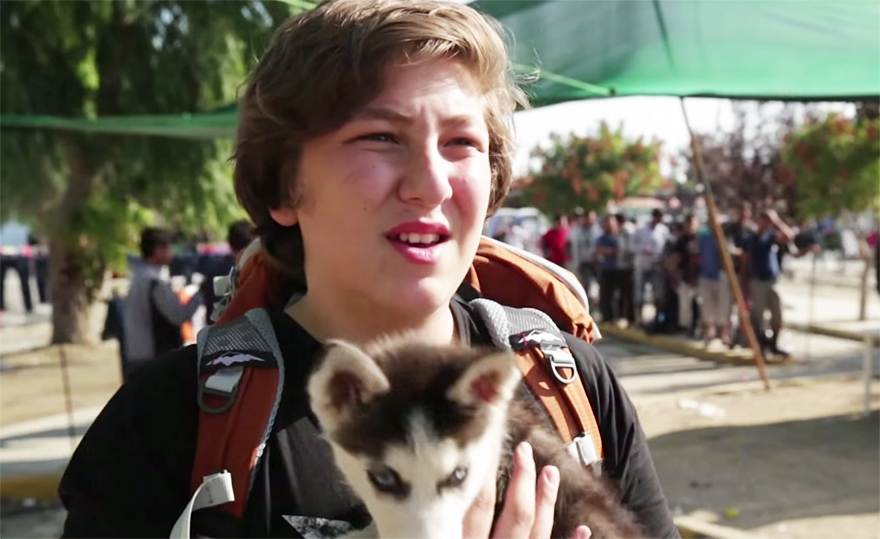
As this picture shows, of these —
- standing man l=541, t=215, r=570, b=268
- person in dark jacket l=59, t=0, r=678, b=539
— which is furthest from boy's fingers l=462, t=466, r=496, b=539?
standing man l=541, t=215, r=570, b=268

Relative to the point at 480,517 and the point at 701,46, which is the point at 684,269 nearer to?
the point at 701,46

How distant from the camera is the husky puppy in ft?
4.21

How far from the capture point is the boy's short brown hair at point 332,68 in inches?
56.5

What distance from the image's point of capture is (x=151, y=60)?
39.7 ft

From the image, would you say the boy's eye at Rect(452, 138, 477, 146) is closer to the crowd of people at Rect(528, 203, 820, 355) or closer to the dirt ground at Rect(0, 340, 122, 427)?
the dirt ground at Rect(0, 340, 122, 427)

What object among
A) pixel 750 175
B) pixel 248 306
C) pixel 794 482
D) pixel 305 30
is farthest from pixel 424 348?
pixel 750 175

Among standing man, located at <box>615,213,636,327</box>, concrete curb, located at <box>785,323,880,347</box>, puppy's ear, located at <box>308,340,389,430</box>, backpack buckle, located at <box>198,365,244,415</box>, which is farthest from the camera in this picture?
standing man, located at <box>615,213,636,327</box>

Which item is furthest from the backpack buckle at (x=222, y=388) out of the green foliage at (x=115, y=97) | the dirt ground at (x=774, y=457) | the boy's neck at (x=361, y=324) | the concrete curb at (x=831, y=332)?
the concrete curb at (x=831, y=332)

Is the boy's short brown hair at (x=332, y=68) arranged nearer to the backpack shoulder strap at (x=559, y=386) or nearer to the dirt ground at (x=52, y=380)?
the backpack shoulder strap at (x=559, y=386)

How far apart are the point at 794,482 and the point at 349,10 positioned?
5.74 metres

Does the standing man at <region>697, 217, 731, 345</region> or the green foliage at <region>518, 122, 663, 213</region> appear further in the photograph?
the green foliage at <region>518, 122, 663, 213</region>

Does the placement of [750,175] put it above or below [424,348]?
below

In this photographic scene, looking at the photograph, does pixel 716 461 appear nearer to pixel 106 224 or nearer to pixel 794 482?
pixel 794 482

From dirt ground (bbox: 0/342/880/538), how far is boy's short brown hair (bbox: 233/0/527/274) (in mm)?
4605
